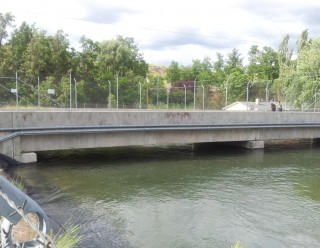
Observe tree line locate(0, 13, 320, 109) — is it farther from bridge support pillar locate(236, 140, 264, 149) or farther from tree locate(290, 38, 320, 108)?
bridge support pillar locate(236, 140, 264, 149)

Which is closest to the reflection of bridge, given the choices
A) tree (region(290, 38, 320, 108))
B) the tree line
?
the tree line

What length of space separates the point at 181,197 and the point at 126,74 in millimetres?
50186

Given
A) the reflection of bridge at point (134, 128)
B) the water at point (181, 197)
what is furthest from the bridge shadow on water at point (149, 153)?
the reflection of bridge at point (134, 128)

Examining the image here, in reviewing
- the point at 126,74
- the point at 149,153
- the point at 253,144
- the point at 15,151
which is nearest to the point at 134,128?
the point at 149,153

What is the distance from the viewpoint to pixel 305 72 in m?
30.6

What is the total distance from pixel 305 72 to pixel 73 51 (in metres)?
37.5

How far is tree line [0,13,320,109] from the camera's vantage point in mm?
25844

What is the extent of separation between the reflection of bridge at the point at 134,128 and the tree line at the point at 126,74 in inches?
190

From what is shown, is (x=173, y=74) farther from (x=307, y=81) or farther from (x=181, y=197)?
(x=181, y=197)

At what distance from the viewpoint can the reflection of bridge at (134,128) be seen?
46.0ft

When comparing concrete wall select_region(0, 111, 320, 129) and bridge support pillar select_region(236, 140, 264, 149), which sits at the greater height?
concrete wall select_region(0, 111, 320, 129)

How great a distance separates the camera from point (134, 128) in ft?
53.1

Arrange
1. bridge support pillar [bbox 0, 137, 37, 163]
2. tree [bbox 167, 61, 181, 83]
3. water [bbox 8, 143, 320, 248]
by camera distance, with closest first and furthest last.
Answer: water [bbox 8, 143, 320, 248] → bridge support pillar [bbox 0, 137, 37, 163] → tree [bbox 167, 61, 181, 83]

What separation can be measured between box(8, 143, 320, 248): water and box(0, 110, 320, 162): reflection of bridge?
3.36 ft
